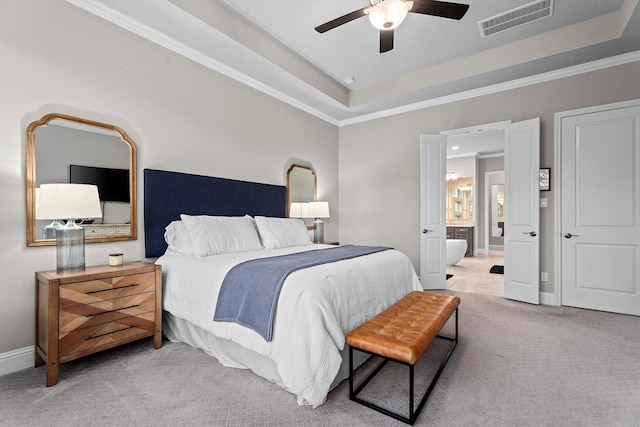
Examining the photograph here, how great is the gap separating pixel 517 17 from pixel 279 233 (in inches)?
131

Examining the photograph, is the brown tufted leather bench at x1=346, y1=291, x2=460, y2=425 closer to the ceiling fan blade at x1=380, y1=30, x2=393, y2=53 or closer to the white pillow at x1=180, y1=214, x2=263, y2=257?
the white pillow at x1=180, y1=214, x2=263, y2=257

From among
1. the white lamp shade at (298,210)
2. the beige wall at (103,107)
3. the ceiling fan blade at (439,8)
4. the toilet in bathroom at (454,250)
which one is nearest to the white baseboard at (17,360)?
the beige wall at (103,107)

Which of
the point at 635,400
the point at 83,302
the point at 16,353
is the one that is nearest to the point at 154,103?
the point at 83,302

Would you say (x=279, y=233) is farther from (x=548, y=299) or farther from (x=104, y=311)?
(x=548, y=299)

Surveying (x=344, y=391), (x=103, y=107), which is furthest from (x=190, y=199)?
(x=344, y=391)

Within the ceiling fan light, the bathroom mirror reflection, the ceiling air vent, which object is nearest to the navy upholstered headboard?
the ceiling fan light

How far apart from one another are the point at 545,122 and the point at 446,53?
1502 mm

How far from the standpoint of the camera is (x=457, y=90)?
4.40 metres

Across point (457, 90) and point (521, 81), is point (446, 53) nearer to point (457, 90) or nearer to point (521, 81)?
point (457, 90)

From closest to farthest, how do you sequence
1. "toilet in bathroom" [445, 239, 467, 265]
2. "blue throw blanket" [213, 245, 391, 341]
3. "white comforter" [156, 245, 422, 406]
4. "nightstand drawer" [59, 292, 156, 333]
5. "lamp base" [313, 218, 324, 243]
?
"white comforter" [156, 245, 422, 406]
"blue throw blanket" [213, 245, 391, 341]
"nightstand drawer" [59, 292, 156, 333]
"lamp base" [313, 218, 324, 243]
"toilet in bathroom" [445, 239, 467, 265]

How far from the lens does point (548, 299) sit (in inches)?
152

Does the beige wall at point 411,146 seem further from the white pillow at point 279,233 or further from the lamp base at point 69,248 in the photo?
the lamp base at point 69,248

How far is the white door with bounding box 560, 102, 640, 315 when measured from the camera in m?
3.43

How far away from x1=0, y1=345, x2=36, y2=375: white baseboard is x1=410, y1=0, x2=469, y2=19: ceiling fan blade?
3784 millimetres
